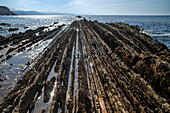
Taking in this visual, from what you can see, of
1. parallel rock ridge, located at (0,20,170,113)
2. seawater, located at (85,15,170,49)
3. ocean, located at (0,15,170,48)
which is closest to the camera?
parallel rock ridge, located at (0,20,170,113)

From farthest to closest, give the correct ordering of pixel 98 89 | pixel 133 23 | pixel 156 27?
pixel 133 23 < pixel 156 27 < pixel 98 89

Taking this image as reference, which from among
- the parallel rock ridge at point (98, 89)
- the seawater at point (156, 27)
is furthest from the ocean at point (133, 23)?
the parallel rock ridge at point (98, 89)

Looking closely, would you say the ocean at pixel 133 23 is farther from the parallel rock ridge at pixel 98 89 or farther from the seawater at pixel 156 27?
the parallel rock ridge at pixel 98 89

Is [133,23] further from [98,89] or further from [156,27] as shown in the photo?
[98,89]

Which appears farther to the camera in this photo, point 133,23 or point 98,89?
point 133,23

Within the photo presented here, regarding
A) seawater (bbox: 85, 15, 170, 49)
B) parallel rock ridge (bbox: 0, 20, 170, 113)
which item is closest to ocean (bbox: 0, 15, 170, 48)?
seawater (bbox: 85, 15, 170, 49)

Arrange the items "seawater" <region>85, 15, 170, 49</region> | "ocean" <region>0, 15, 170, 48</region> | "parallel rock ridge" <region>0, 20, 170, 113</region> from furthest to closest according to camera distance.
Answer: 1. "ocean" <region>0, 15, 170, 48</region>
2. "seawater" <region>85, 15, 170, 49</region>
3. "parallel rock ridge" <region>0, 20, 170, 113</region>

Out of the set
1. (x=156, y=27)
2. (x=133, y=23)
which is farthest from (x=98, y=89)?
(x=133, y=23)

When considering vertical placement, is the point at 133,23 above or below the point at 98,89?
above

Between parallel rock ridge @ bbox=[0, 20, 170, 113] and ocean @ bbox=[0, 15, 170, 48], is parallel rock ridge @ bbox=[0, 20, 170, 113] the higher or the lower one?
the lower one

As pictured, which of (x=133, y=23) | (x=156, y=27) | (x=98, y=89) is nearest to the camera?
(x=98, y=89)

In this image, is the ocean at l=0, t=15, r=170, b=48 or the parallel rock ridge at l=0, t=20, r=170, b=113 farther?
the ocean at l=0, t=15, r=170, b=48

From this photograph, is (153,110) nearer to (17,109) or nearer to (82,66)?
(82,66)

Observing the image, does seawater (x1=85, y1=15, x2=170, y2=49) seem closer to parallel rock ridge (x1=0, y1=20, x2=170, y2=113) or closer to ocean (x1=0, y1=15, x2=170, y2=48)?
ocean (x1=0, y1=15, x2=170, y2=48)
